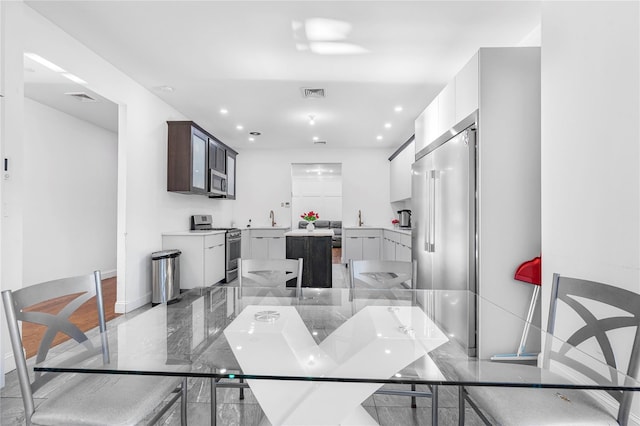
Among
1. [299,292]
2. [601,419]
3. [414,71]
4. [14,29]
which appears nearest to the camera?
[601,419]

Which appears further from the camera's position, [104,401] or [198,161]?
[198,161]

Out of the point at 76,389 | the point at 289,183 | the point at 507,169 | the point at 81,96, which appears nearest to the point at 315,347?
the point at 76,389

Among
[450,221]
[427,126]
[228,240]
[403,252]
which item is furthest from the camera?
[228,240]

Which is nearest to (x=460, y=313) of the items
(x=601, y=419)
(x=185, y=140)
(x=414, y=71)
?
(x=601, y=419)

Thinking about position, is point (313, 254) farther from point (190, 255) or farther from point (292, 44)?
point (292, 44)

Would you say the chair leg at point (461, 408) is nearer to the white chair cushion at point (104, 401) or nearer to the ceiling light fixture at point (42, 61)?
the white chair cushion at point (104, 401)

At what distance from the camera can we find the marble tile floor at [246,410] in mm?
1790

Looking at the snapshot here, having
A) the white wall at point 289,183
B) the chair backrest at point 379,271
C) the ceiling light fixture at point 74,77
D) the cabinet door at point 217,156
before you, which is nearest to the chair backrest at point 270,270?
the chair backrest at point 379,271

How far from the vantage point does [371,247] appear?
675 cm

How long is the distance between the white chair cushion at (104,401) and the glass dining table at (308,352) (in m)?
0.20

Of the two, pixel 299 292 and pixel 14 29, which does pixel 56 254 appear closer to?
pixel 14 29

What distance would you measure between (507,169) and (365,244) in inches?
176

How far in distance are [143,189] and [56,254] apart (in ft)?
6.58

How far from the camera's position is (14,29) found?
7.67 feet
